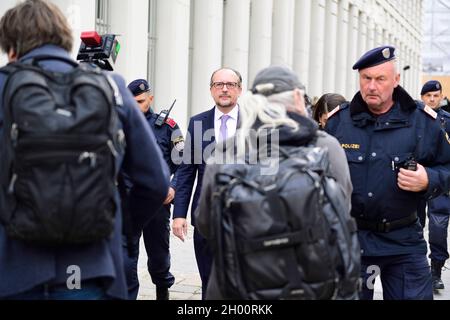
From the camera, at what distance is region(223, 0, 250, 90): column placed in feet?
61.5

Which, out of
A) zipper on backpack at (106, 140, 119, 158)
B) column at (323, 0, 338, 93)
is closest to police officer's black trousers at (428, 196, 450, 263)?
zipper on backpack at (106, 140, 119, 158)

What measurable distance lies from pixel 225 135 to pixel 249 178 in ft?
9.58

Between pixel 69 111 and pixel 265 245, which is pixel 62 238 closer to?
pixel 69 111

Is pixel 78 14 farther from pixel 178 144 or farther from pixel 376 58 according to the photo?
pixel 376 58

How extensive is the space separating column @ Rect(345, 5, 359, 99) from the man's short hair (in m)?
31.2

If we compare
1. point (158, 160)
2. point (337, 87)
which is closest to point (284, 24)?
point (337, 87)

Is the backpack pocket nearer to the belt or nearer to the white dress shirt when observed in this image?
the belt

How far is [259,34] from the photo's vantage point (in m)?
21.0

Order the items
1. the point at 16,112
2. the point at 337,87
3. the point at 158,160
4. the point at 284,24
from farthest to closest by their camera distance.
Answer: the point at 337,87
the point at 284,24
the point at 158,160
the point at 16,112

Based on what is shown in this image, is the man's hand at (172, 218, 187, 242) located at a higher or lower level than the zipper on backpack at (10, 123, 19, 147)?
lower

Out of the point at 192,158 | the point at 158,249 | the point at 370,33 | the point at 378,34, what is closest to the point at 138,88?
the point at 192,158

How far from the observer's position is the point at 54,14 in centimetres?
297

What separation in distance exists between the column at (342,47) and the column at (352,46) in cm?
74

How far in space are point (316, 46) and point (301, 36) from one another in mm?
2061
